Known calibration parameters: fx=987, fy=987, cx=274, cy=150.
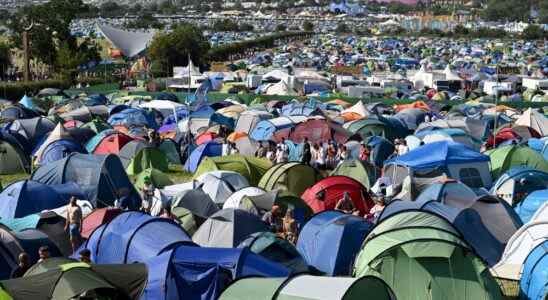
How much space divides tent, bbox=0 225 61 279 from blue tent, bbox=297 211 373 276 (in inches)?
131

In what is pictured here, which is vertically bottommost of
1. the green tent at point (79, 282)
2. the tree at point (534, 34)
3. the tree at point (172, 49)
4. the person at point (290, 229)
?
the tree at point (534, 34)

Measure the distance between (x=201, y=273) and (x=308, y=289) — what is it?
187 centimetres

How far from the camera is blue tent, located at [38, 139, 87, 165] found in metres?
21.5

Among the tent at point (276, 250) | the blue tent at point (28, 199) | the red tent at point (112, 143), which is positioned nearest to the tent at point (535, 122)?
the red tent at point (112, 143)

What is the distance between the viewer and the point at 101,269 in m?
10.2

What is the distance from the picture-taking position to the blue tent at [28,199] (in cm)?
1537

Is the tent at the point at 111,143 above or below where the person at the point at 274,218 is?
below

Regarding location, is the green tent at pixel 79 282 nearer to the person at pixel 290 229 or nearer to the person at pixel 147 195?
the person at pixel 290 229

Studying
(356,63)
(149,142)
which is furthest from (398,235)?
(356,63)

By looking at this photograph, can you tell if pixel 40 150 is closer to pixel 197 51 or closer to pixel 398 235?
pixel 398 235

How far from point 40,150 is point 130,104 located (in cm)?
1027

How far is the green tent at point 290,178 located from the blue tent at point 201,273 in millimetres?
7154

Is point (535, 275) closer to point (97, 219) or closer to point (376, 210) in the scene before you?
point (376, 210)

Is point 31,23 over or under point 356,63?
over
